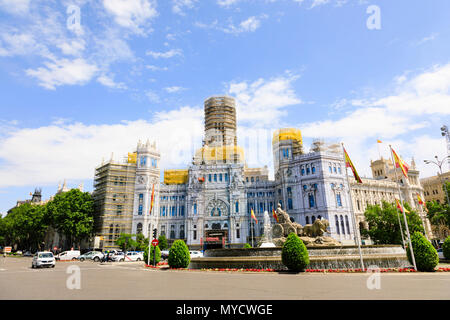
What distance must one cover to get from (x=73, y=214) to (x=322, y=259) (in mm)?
63494

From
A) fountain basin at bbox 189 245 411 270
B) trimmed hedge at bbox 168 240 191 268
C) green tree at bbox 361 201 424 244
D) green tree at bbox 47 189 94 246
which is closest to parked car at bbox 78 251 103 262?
green tree at bbox 47 189 94 246

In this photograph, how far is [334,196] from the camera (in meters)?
63.2

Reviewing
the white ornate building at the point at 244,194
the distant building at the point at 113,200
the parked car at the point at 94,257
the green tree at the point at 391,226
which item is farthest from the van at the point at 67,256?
the green tree at the point at 391,226

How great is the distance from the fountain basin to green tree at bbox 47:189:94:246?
5270cm

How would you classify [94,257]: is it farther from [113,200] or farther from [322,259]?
[322,259]

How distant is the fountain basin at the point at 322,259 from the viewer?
2064cm

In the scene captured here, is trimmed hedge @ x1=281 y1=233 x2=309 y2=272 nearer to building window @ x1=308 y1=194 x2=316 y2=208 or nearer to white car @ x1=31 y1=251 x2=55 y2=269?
white car @ x1=31 y1=251 x2=55 y2=269

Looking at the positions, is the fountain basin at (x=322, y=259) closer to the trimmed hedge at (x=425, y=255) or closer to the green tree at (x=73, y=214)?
the trimmed hedge at (x=425, y=255)

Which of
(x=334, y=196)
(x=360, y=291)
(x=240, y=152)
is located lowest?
(x=360, y=291)

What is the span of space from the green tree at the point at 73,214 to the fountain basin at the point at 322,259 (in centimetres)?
5270

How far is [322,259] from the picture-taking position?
20438mm
